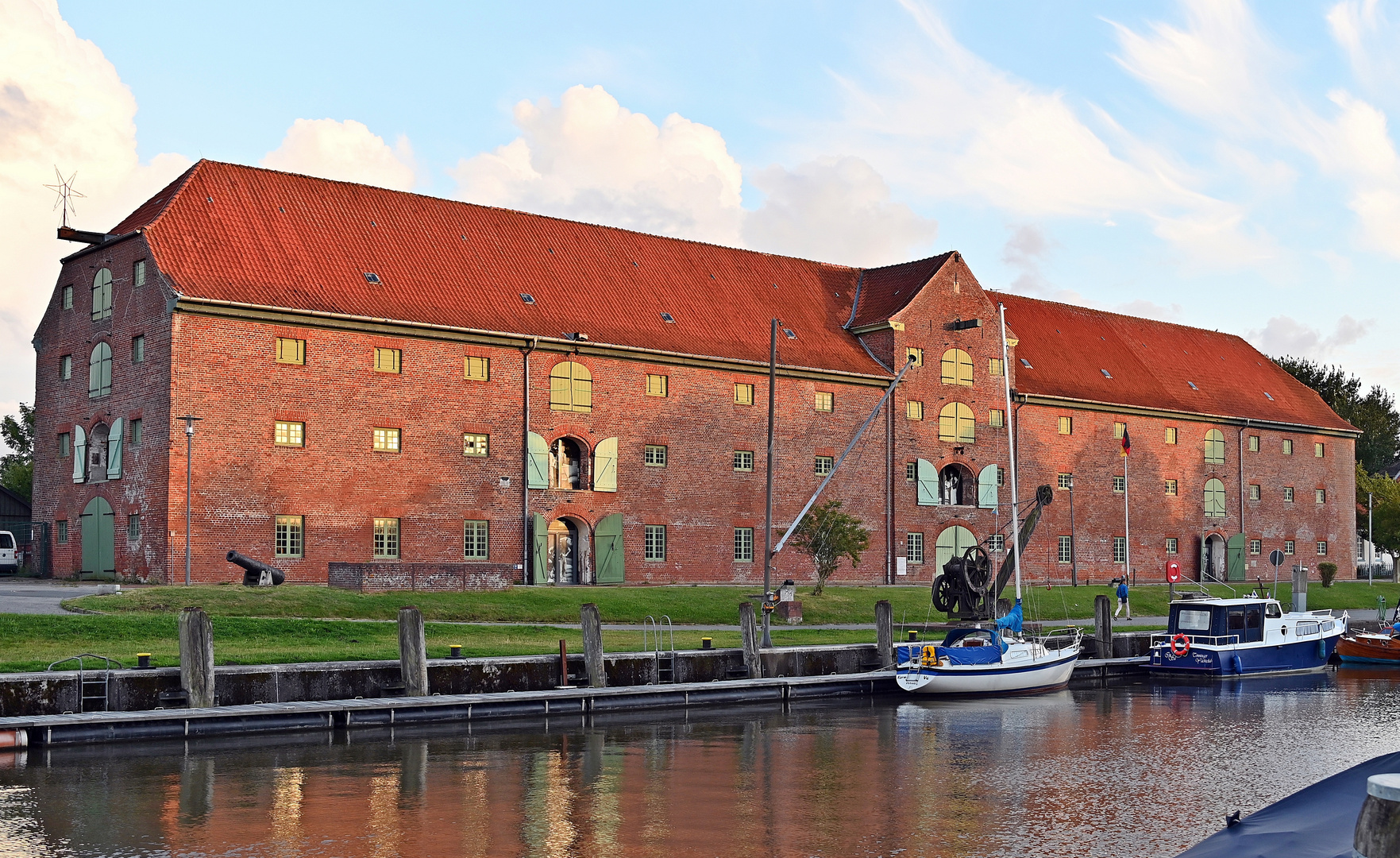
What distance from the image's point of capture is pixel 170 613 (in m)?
34.4

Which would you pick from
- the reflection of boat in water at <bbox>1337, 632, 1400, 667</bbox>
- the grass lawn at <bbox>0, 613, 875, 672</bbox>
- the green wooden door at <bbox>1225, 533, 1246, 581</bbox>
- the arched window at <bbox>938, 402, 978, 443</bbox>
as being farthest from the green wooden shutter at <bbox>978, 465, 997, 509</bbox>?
the grass lawn at <bbox>0, 613, 875, 672</bbox>

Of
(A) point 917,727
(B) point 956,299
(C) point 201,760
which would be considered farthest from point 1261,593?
(C) point 201,760

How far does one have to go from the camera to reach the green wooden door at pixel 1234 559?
238 ft

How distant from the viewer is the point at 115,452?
1785 inches

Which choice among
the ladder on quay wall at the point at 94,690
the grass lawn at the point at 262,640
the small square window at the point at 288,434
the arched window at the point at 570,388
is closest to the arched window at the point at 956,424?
→ the arched window at the point at 570,388

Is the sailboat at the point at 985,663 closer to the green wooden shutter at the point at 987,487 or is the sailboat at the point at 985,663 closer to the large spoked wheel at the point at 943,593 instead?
the large spoked wheel at the point at 943,593

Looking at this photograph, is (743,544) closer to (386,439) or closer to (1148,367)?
(386,439)

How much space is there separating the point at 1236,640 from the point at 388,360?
2844cm

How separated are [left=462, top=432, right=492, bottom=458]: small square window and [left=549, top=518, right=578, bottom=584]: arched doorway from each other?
12.1ft

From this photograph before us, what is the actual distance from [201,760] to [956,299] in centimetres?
4614

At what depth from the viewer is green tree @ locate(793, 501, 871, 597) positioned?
163ft

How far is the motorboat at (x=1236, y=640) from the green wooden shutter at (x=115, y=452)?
3273cm

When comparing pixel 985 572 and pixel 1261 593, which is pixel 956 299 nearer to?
pixel 1261 593

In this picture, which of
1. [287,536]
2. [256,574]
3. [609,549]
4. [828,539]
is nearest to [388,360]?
[287,536]
